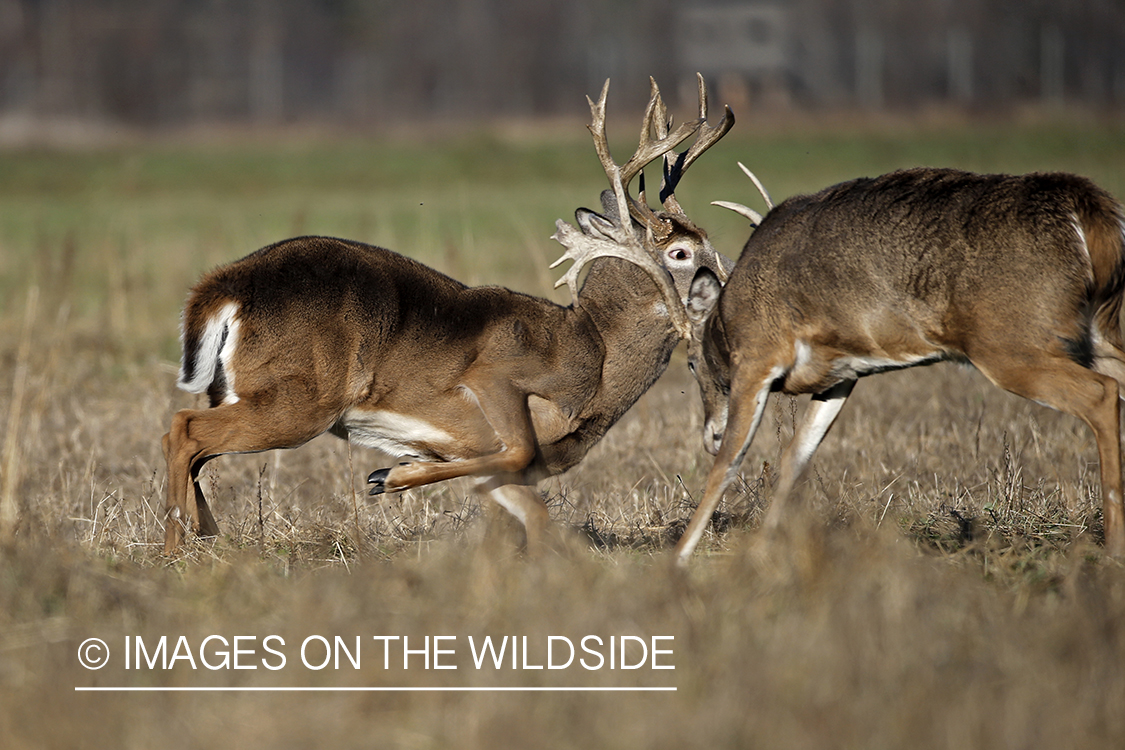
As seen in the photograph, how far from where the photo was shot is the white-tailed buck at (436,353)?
5.21 m

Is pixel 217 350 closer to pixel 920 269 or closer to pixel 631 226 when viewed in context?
pixel 631 226

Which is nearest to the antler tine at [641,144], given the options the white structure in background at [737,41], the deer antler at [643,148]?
the deer antler at [643,148]

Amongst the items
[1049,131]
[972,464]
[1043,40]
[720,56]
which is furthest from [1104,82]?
[972,464]

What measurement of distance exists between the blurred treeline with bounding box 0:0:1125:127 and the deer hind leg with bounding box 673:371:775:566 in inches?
1919

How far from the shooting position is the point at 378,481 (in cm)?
535

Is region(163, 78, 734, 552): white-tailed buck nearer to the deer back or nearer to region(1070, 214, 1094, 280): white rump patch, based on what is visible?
the deer back

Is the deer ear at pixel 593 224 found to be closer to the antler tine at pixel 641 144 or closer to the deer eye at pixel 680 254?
the antler tine at pixel 641 144

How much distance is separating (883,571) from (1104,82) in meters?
45.2

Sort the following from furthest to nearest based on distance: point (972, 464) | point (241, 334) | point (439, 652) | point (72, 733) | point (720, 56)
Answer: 1. point (720, 56)
2. point (972, 464)
3. point (241, 334)
4. point (439, 652)
5. point (72, 733)

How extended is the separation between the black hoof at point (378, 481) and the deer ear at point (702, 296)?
58.4 inches

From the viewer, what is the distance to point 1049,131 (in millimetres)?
34281

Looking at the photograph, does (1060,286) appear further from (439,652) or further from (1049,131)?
(1049,131)

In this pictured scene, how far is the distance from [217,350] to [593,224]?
1.77 m

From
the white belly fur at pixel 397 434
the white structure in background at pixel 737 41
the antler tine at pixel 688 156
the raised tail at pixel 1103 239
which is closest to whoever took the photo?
the raised tail at pixel 1103 239
